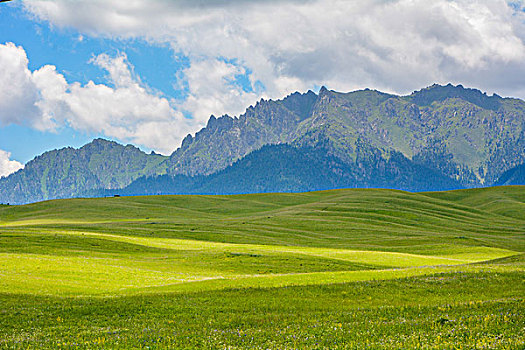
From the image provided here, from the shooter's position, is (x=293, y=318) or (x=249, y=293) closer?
(x=293, y=318)

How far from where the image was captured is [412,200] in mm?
178750

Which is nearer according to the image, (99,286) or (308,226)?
(99,286)

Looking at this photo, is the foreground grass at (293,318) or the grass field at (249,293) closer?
the foreground grass at (293,318)

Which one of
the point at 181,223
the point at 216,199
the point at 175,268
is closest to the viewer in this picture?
the point at 175,268

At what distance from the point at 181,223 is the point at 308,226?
96.8 feet

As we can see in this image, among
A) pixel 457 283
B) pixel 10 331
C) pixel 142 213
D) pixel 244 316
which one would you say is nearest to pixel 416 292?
pixel 457 283

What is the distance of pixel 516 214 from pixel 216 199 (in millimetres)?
107637

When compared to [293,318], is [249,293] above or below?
above

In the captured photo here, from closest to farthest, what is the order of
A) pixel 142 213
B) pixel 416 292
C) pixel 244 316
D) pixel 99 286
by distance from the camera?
pixel 244 316 < pixel 416 292 < pixel 99 286 < pixel 142 213

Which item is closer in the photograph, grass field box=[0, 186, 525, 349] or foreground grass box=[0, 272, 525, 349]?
foreground grass box=[0, 272, 525, 349]

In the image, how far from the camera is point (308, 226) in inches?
4638

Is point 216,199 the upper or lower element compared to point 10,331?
upper

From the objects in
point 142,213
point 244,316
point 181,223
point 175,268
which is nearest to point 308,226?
point 181,223

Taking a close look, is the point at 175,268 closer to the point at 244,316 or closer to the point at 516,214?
the point at 244,316
